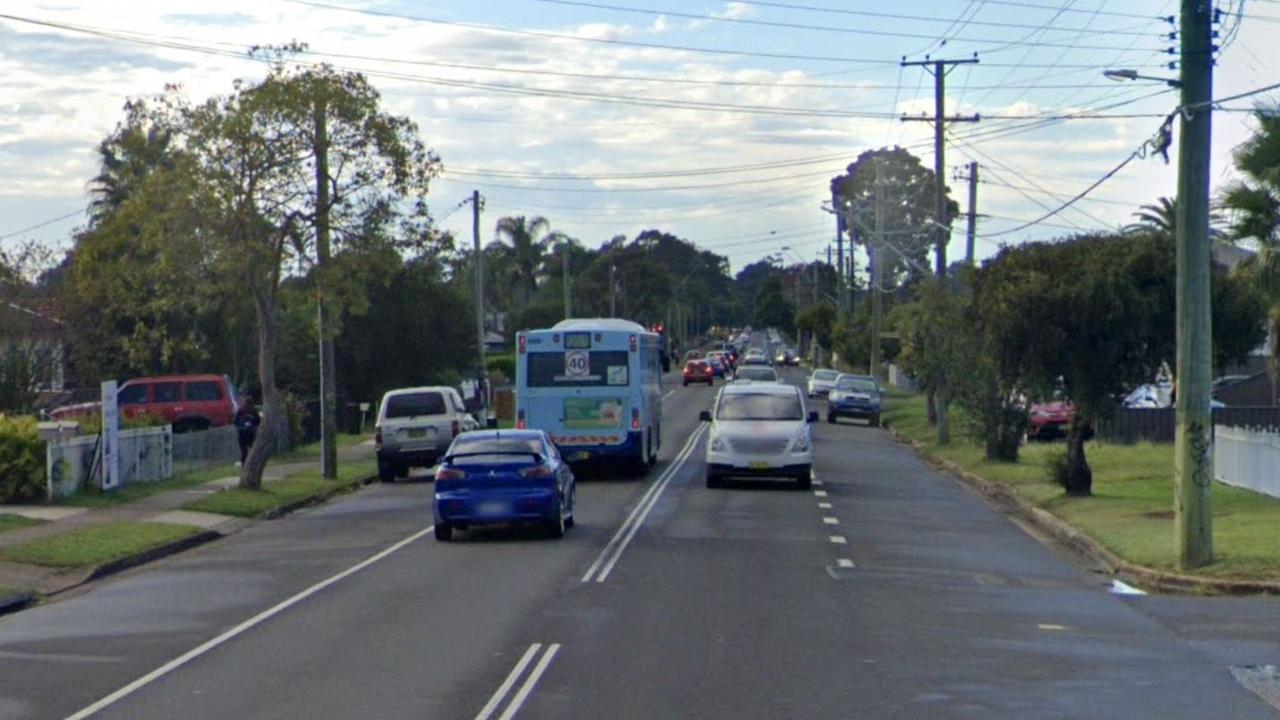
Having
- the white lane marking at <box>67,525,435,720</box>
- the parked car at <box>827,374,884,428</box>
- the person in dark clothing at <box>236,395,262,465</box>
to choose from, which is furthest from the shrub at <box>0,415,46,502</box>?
the parked car at <box>827,374,884,428</box>

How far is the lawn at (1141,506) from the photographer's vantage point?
1931 centimetres

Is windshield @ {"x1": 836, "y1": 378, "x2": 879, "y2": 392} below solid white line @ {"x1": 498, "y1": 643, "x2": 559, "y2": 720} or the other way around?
the other way around

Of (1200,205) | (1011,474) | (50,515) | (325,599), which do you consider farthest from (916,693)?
(1011,474)

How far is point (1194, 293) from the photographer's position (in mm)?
18625

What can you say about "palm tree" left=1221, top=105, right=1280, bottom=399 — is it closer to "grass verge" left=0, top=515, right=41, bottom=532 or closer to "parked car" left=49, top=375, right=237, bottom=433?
"grass verge" left=0, top=515, right=41, bottom=532

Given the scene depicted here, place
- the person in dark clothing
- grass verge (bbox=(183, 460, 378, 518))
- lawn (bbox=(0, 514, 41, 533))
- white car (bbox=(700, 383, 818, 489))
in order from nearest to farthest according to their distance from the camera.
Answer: lawn (bbox=(0, 514, 41, 533))
grass verge (bbox=(183, 460, 378, 518))
white car (bbox=(700, 383, 818, 489))
the person in dark clothing

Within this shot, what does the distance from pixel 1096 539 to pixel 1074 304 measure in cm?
557

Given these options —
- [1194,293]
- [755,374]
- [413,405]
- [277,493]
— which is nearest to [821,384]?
[755,374]

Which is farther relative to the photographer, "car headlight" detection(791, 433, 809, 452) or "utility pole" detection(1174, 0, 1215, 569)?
"car headlight" detection(791, 433, 809, 452)

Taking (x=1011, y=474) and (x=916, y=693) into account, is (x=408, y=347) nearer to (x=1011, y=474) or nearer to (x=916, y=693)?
(x=1011, y=474)

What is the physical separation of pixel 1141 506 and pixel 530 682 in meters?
15.8

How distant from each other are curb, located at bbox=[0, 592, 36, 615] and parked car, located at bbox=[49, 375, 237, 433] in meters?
23.8

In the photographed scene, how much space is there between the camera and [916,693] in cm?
1180

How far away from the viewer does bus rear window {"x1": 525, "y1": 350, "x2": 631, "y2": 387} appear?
33125mm
